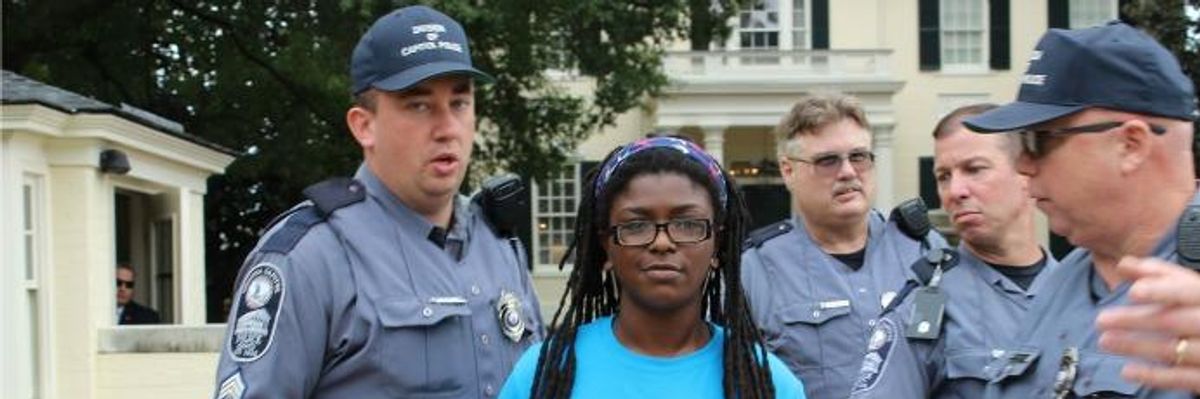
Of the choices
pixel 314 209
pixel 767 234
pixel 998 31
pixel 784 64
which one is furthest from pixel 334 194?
pixel 998 31

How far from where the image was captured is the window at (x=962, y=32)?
34938mm

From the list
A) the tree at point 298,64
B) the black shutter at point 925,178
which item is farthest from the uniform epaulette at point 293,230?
the black shutter at point 925,178

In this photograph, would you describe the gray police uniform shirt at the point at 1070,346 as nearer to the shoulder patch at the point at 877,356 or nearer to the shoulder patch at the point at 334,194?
the shoulder patch at the point at 877,356

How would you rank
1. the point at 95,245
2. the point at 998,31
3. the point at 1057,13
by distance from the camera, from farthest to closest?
the point at 998,31 < the point at 1057,13 < the point at 95,245

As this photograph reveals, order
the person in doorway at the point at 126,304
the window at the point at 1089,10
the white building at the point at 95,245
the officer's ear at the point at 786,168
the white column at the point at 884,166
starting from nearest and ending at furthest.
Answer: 1. the officer's ear at the point at 786,168
2. the white building at the point at 95,245
3. the person in doorway at the point at 126,304
4. the white column at the point at 884,166
5. the window at the point at 1089,10

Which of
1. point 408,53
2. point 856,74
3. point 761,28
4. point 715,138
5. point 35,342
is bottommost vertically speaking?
point 35,342

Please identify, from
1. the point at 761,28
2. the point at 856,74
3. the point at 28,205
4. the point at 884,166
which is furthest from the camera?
the point at 761,28

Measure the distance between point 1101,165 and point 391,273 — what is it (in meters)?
1.77

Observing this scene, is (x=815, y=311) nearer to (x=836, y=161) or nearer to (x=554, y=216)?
(x=836, y=161)

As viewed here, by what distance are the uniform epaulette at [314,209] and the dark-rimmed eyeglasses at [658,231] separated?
3.00ft

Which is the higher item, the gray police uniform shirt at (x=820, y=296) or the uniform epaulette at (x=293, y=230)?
the uniform epaulette at (x=293, y=230)

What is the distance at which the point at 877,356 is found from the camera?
12.3 ft

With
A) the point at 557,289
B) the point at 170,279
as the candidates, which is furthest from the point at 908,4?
the point at 170,279

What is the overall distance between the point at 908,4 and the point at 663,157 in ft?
107
